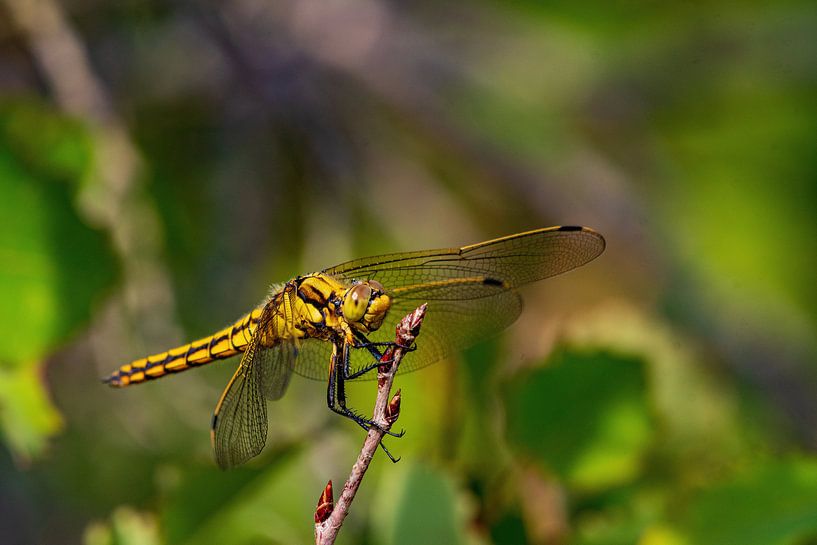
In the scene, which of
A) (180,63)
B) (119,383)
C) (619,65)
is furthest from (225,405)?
(619,65)

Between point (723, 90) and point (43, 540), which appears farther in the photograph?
point (723, 90)

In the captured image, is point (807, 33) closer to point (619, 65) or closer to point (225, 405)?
point (619, 65)

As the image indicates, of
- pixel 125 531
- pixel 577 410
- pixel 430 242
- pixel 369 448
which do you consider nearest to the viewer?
pixel 369 448

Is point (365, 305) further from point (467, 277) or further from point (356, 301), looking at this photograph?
point (467, 277)

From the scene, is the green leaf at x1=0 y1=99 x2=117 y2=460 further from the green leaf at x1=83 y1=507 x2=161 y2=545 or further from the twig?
the twig

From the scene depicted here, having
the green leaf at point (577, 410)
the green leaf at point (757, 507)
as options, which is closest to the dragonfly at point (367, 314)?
the green leaf at point (577, 410)

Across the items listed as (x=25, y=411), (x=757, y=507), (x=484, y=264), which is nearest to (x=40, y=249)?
(x=25, y=411)
